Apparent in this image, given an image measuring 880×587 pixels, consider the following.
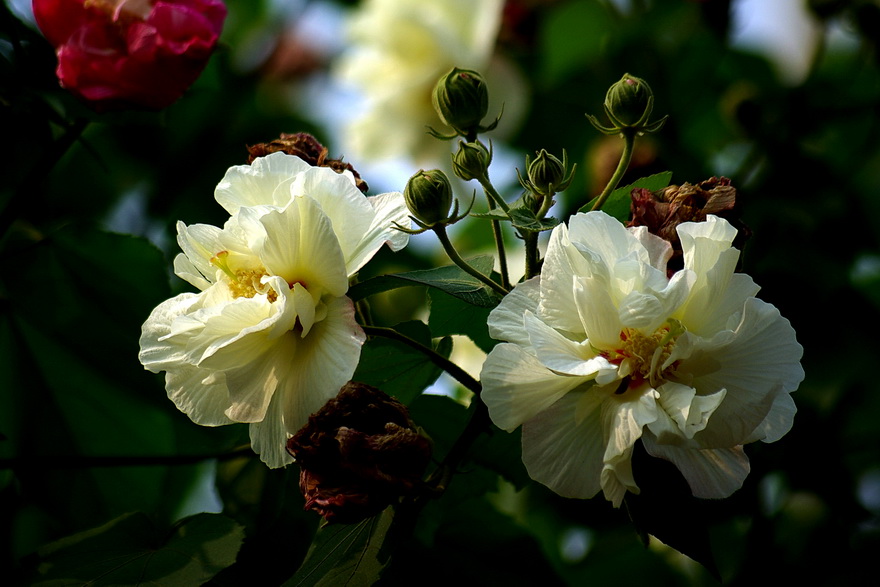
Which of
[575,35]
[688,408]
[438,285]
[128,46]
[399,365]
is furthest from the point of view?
[575,35]

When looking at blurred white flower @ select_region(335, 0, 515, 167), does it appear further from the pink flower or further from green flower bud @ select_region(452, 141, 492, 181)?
green flower bud @ select_region(452, 141, 492, 181)

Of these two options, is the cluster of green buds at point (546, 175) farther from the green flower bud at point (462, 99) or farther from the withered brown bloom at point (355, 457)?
the withered brown bloom at point (355, 457)

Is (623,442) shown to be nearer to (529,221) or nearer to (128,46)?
(529,221)

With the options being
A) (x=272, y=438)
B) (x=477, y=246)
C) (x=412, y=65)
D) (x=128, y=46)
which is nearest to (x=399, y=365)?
(x=272, y=438)

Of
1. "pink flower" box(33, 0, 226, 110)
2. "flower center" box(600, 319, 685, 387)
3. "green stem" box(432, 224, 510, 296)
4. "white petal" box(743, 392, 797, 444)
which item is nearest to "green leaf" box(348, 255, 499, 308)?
"green stem" box(432, 224, 510, 296)

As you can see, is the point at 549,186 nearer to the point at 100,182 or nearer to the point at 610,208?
the point at 610,208
